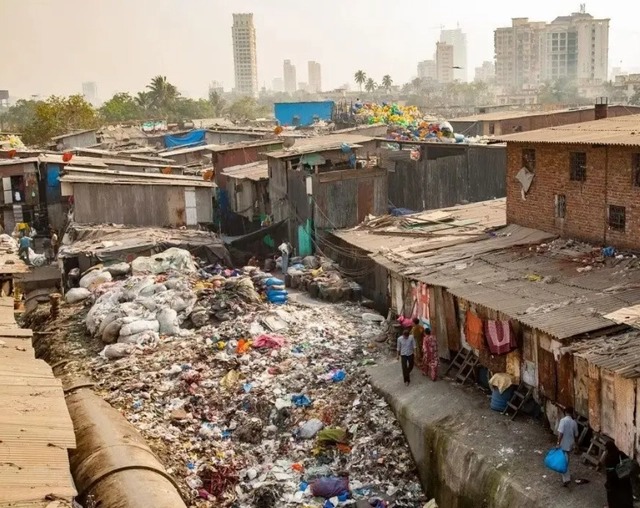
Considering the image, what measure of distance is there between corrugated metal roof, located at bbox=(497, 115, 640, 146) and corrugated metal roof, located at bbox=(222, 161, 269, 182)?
1276 cm

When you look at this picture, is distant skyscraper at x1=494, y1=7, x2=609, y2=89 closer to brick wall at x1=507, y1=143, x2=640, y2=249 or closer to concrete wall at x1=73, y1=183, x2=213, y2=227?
concrete wall at x1=73, y1=183, x2=213, y2=227

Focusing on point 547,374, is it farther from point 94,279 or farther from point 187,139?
point 187,139

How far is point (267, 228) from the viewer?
26.0 metres

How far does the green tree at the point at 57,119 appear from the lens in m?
57.2

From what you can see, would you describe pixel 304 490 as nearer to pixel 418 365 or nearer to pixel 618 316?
pixel 418 365

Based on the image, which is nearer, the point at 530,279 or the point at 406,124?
the point at 530,279

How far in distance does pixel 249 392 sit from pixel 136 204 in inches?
546

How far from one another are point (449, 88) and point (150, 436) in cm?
13027

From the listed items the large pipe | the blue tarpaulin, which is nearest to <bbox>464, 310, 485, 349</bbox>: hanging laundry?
the large pipe

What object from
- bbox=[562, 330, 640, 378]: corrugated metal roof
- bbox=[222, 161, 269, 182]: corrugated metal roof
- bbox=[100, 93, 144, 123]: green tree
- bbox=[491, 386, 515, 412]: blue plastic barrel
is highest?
bbox=[100, 93, 144, 123]: green tree

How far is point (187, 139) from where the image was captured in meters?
50.3

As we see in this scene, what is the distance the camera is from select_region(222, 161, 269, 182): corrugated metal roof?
93.4ft

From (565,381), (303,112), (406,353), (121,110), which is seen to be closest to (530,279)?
(406,353)

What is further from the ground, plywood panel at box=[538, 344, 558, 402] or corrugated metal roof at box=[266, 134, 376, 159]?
corrugated metal roof at box=[266, 134, 376, 159]
